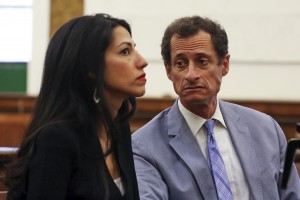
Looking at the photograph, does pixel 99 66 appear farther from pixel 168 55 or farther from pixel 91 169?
pixel 168 55

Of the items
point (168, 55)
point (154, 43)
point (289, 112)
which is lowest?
point (289, 112)

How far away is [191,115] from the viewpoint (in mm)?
2262

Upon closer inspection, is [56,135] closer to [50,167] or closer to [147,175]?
[50,167]

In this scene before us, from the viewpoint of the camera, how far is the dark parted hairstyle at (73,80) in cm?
170

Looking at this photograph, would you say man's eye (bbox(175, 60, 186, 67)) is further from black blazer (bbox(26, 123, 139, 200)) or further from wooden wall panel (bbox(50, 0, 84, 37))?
wooden wall panel (bbox(50, 0, 84, 37))

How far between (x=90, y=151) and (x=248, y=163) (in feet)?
2.29

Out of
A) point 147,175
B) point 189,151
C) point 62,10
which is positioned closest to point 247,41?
point 62,10

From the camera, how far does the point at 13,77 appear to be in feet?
21.4

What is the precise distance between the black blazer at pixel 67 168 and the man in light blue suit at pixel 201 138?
0.37m

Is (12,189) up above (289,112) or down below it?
above

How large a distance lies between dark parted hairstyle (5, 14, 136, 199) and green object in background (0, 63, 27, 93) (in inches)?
189

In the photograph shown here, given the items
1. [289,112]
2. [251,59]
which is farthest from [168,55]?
[251,59]

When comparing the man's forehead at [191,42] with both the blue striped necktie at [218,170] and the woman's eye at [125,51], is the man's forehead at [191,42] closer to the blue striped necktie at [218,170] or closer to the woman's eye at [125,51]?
the blue striped necktie at [218,170]

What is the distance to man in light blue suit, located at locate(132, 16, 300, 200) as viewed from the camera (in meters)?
2.12
